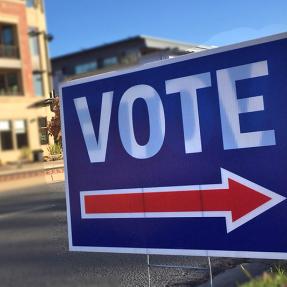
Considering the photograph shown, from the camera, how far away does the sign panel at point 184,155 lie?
121 inches

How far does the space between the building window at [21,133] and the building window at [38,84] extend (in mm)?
2634

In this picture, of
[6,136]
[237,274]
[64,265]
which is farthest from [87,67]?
[237,274]

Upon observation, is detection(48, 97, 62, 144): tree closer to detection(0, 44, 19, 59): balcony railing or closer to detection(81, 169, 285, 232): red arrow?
detection(81, 169, 285, 232): red arrow

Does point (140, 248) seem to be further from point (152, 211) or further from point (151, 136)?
point (151, 136)

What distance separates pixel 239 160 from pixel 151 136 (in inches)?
24.0

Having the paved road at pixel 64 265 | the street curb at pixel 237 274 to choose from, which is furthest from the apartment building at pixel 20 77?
the street curb at pixel 237 274

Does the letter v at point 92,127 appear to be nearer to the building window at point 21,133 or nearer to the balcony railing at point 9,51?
the building window at point 21,133

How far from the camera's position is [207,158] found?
328 centimetres

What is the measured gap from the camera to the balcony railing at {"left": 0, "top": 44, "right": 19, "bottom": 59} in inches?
1399

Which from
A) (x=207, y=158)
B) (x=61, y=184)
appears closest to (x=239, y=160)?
(x=207, y=158)

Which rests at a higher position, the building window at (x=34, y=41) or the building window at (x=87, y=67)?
the building window at (x=87, y=67)

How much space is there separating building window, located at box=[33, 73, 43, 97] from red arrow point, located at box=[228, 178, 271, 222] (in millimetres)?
35311

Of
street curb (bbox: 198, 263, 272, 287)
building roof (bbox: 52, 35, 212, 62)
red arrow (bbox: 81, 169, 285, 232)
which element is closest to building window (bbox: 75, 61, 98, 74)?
building roof (bbox: 52, 35, 212, 62)

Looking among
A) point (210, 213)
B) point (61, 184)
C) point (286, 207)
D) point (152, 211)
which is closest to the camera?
point (286, 207)
